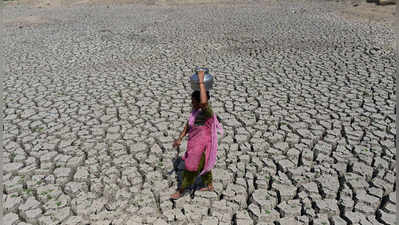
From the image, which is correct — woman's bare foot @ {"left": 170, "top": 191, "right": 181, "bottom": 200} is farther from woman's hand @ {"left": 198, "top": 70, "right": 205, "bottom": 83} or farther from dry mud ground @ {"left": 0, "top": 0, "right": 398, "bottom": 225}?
woman's hand @ {"left": 198, "top": 70, "right": 205, "bottom": 83}

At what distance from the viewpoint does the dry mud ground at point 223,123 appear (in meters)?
2.79

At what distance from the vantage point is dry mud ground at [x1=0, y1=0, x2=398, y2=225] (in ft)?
9.14

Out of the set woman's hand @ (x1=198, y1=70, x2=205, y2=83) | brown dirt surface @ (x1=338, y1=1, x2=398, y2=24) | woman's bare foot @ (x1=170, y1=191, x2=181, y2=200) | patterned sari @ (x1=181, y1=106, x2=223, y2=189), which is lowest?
woman's bare foot @ (x1=170, y1=191, x2=181, y2=200)

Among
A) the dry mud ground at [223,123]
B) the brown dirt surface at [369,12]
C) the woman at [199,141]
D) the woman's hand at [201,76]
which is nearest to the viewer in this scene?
the woman's hand at [201,76]

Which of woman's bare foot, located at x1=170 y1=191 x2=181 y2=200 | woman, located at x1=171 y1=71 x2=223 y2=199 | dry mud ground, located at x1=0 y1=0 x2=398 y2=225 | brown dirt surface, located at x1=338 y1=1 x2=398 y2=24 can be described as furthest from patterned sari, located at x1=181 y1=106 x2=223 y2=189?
brown dirt surface, located at x1=338 y1=1 x2=398 y2=24

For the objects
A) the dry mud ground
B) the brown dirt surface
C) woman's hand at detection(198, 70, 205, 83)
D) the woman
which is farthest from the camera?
the brown dirt surface

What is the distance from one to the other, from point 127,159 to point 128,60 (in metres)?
3.85

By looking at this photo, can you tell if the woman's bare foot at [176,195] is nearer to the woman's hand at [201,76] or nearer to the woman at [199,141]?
the woman at [199,141]

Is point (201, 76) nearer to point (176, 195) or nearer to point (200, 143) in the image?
point (200, 143)

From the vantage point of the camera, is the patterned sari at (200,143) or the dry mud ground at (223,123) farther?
the dry mud ground at (223,123)

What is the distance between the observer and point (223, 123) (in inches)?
162

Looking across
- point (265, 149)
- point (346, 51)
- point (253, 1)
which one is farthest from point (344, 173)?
point (253, 1)

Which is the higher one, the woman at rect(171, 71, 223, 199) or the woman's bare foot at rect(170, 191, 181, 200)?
the woman at rect(171, 71, 223, 199)

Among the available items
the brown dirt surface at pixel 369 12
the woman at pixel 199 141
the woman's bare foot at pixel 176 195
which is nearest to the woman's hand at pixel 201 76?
A: the woman at pixel 199 141
